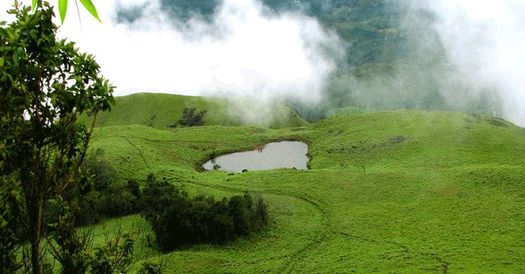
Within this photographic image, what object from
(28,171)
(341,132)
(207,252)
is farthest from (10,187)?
(341,132)

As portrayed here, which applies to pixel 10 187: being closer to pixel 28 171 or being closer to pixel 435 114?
pixel 28 171

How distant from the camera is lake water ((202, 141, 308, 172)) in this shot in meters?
111

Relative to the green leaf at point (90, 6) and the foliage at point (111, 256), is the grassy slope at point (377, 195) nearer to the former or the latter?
the foliage at point (111, 256)

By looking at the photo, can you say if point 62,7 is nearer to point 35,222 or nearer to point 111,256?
point 35,222

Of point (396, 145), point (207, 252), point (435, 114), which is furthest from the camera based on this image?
point (435, 114)

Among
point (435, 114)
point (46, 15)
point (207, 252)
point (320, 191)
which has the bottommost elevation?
point (207, 252)

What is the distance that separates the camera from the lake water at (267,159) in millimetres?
111125

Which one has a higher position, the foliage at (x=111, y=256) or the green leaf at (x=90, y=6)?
the green leaf at (x=90, y=6)

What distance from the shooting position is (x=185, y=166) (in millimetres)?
110375

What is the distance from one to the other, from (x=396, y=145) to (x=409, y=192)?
27.7m

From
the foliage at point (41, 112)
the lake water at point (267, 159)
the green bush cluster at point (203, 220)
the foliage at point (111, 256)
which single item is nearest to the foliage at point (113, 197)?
the green bush cluster at point (203, 220)

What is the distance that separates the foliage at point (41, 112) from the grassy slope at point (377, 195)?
1010 inches

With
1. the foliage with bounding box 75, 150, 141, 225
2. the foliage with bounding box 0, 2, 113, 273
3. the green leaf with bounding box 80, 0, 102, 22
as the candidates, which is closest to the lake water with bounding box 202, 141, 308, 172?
the foliage with bounding box 75, 150, 141, 225

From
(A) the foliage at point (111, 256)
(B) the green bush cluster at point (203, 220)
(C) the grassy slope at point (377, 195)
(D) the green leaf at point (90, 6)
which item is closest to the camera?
(D) the green leaf at point (90, 6)
